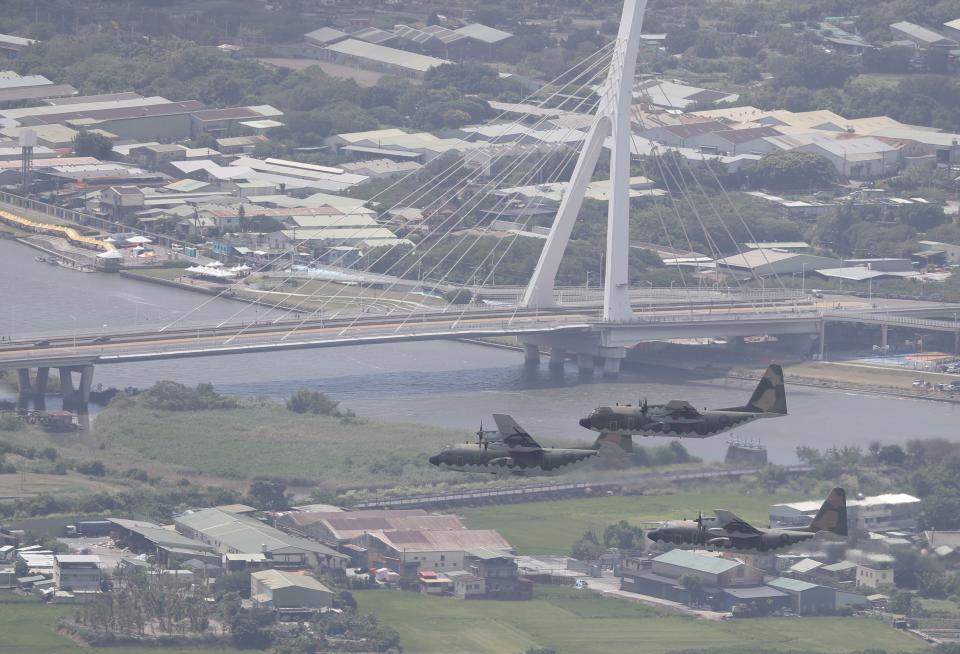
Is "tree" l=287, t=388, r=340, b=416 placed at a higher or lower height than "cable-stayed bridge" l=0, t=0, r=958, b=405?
lower

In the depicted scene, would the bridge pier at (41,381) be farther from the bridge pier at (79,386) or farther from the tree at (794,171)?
the tree at (794,171)

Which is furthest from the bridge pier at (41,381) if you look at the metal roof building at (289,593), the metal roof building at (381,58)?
the metal roof building at (381,58)

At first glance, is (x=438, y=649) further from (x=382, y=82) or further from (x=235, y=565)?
(x=382, y=82)

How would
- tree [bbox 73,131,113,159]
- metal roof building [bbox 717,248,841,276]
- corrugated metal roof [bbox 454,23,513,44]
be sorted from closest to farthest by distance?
metal roof building [bbox 717,248,841,276] → tree [bbox 73,131,113,159] → corrugated metal roof [bbox 454,23,513,44]

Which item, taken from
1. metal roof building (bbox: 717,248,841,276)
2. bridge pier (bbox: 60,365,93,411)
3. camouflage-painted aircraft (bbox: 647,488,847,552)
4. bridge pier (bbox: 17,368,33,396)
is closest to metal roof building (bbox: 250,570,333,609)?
camouflage-painted aircraft (bbox: 647,488,847,552)

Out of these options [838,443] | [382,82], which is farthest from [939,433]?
[382,82]

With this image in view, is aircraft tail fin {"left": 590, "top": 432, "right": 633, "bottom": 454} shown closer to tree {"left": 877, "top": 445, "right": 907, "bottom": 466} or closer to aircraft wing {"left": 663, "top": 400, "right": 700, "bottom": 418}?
aircraft wing {"left": 663, "top": 400, "right": 700, "bottom": 418}
